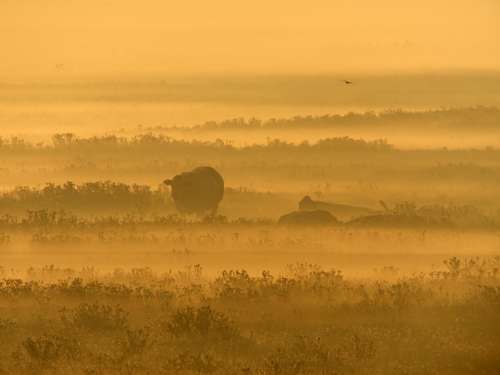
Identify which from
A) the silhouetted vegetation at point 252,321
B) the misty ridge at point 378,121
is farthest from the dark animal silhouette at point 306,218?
the silhouetted vegetation at point 252,321

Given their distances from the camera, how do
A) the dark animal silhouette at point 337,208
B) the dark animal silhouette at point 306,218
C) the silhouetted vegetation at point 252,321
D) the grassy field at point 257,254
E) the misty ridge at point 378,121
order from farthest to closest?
the misty ridge at point 378,121 < the dark animal silhouette at point 337,208 < the dark animal silhouette at point 306,218 < the grassy field at point 257,254 < the silhouetted vegetation at point 252,321

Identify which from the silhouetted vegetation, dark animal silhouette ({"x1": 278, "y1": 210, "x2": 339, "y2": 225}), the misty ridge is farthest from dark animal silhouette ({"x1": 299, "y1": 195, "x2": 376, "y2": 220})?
the silhouetted vegetation

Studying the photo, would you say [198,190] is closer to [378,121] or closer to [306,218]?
[306,218]

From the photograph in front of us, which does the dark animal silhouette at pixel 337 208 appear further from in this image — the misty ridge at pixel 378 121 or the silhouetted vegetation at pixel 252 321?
the silhouetted vegetation at pixel 252 321

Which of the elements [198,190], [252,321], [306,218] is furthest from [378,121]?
[252,321]

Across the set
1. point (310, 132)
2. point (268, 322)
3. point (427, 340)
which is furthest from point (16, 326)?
point (310, 132)

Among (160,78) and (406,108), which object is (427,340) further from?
(160,78)

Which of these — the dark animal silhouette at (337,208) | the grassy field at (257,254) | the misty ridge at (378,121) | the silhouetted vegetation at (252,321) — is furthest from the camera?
the misty ridge at (378,121)
